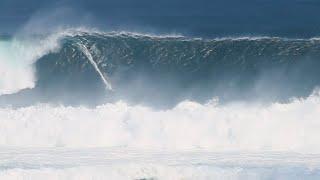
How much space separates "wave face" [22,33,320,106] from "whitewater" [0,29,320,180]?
27 millimetres

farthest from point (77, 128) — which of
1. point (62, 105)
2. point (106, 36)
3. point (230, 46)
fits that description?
point (230, 46)

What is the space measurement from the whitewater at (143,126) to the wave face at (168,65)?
0.09ft

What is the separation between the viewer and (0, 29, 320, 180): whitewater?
17.7 m

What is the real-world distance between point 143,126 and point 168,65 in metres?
2.18

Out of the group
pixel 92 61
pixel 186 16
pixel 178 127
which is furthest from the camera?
pixel 186 16

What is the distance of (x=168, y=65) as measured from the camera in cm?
2116

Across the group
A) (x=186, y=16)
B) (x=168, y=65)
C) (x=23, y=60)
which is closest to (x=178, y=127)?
(x=168, y=65)

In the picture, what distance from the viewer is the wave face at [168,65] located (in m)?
20.8

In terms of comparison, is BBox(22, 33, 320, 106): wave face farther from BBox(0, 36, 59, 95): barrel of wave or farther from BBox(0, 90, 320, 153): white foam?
BBox(0, 90, 320, 153): white foam

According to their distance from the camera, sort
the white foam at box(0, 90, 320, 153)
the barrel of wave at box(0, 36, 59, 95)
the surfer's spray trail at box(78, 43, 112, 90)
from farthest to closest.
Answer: the barrel of wave at box(0, 36, 59, 95)
the surfer's spray trail at box(78, 43, 112, 90)
the white foam at box(0, 90, 320, 153)

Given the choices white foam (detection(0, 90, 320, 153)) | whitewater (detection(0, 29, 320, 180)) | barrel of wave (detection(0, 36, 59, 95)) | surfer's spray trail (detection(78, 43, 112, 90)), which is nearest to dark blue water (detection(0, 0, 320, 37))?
whitewater (detection(0, 29, 320, 180))

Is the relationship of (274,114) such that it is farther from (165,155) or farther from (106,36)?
(106,36)

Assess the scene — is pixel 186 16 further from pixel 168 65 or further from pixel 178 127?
pixel 178 127

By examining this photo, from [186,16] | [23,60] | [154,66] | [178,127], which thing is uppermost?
[186,16]
